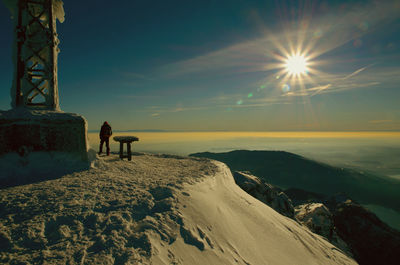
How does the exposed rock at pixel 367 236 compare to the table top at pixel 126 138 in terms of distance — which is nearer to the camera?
the table top at pixel 126 138

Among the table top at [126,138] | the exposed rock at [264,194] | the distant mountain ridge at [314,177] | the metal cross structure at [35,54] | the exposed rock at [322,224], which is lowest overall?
the distant mountain ridge at [314,177]

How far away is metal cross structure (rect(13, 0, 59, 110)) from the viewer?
7285 millimetres

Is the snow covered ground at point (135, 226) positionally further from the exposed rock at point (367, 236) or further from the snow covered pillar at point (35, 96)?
the exposed rock at point (367, 236)

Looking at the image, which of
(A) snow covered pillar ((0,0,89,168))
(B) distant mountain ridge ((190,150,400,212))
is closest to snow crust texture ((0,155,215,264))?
(A) snow covered pillar ((0,0,89,168))

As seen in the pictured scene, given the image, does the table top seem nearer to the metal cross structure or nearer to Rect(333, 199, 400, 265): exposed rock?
the metal cross structure

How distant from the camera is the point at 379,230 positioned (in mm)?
15141

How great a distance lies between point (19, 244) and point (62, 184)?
2.34 m

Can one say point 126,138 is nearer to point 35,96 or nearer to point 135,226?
point 35,96

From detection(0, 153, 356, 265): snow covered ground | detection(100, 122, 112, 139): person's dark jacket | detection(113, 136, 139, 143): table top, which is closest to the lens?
detection(0, 153, 356, 265): snow covered ground

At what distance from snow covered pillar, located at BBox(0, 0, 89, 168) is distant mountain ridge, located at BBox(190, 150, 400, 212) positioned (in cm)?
9388

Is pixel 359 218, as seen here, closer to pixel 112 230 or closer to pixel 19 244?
pixel 112 230

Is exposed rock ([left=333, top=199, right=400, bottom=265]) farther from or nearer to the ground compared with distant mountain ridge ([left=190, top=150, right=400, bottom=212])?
farther from the ground

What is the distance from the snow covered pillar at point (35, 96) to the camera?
6.02 meters

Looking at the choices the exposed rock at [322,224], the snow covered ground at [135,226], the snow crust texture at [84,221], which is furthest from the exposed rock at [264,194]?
the snow crust texture at [84,221]
